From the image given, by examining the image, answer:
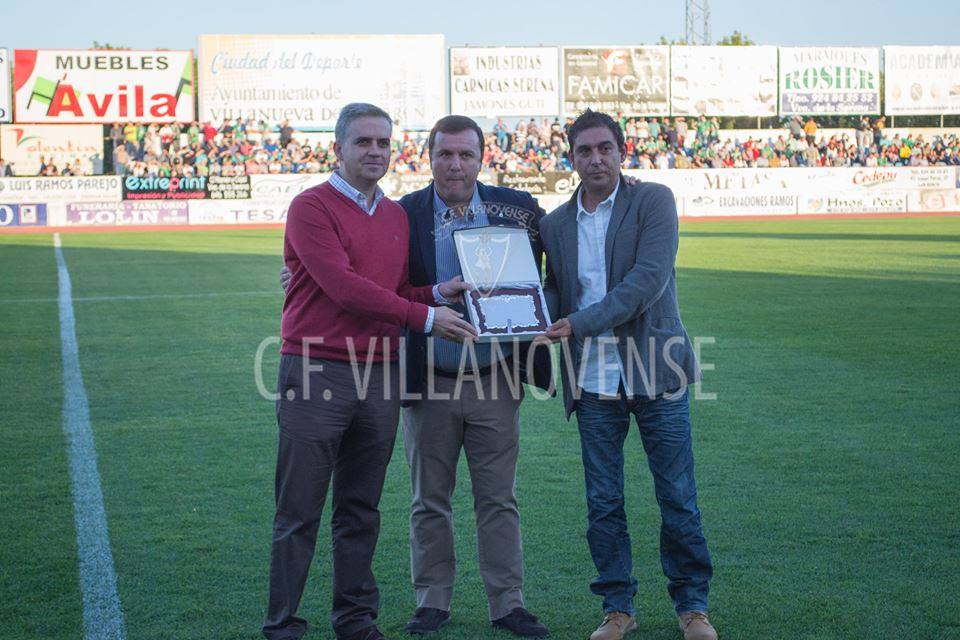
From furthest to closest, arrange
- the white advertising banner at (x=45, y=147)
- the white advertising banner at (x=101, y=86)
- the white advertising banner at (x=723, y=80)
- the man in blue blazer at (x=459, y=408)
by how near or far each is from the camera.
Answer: the white advertising banner at (x=723, y=80), the white advertising banner at (x=45, y=147), the white advertising banner at (x=101, y=86), the man in blue blazer at (x=459, y=408)

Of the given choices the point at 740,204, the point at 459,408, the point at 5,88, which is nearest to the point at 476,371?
the point at 459,408

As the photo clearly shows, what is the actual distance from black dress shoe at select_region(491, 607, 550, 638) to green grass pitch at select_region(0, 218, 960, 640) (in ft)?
0.24

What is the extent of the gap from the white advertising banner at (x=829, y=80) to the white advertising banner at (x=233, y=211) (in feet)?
79.7

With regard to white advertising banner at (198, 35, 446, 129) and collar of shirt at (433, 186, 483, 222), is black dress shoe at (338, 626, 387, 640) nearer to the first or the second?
collar of shirt at (433, 186, 483, 222)

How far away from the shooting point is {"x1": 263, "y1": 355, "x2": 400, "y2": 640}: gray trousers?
4469 mm

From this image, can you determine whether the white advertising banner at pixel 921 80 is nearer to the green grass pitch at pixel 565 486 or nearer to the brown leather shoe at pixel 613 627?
the green grass pitch at pixel 565 486

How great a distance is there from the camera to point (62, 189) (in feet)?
117

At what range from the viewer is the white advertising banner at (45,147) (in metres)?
46.9

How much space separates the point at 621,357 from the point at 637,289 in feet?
1.02

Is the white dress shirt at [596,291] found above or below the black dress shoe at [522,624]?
above

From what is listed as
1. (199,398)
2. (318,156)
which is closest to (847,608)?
(199,398)

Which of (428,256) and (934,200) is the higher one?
(934,200)

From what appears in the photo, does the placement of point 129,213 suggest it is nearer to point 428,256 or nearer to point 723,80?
point 723,80

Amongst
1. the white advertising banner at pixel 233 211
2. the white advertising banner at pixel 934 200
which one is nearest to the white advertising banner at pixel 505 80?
the white advertising banner at pixel 233 211
